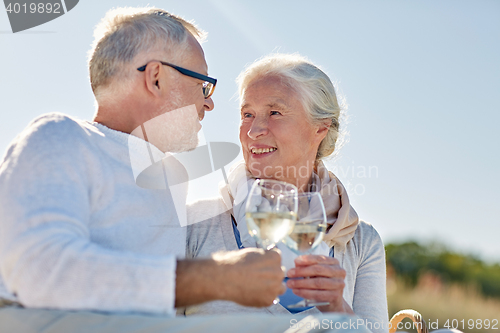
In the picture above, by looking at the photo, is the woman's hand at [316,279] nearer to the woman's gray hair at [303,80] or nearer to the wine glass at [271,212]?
the wine glass at [271,212]

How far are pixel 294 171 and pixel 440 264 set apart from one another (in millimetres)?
24394

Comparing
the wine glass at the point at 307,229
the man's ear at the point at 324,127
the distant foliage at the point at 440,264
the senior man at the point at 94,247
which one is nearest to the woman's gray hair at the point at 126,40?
the senior man at the point at 94,247

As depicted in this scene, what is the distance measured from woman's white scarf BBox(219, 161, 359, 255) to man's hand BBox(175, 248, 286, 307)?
1.30 metres

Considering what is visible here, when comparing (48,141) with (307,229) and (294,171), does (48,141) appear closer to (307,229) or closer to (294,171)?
(307,229)

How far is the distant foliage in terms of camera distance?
2300cm

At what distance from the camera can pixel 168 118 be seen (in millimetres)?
2465

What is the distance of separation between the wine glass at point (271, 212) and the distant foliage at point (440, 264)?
22.4m

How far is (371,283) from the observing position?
310cm

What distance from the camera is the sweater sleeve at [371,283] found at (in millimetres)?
2906

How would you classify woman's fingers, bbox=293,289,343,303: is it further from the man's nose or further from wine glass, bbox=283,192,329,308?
the man's nose

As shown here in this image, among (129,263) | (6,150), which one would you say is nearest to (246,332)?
(129,263)

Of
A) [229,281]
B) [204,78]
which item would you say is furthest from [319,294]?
[204,78]

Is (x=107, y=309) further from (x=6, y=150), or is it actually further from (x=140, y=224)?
(x=6, y=150)

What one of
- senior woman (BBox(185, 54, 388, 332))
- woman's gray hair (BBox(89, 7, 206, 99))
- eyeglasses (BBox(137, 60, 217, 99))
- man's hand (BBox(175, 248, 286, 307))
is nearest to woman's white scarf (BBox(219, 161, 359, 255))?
senior woman (BBox(185, 54, 388, 332))
